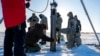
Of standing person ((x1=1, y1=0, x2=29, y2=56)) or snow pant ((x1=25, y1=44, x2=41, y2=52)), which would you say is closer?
standing person ((x1=1, y1=0, x2=29, y2=56))

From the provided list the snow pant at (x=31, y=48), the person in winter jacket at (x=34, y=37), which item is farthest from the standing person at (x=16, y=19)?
the snow pant at (x=31, y=48)

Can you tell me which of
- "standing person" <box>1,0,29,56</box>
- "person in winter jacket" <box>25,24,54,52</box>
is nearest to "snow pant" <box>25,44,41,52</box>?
"person in winter jacket" <box>25,24,54,52</box>

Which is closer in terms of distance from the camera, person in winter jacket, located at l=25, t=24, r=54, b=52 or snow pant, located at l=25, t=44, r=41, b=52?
person in winter jacket, located at l=25, t=24, r=54, b=52

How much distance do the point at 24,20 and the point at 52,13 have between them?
427 cm

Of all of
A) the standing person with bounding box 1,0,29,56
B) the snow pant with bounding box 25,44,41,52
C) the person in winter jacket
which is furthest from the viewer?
the snow pant with bounding box 25,44,41,52

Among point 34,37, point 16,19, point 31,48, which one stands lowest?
point 31,48

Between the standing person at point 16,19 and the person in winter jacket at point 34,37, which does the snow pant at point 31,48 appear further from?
the standing person at point 16,19

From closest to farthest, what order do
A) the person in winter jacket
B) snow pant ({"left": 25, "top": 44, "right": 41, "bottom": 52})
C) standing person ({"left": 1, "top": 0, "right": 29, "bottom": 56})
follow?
1. standing person ({"left": 1, "top": 0, "right": 29, "bottom": 56})
2. the person in winter jacket
3. snow pant ({"left": 25, "top": 44, "right": 41, "bottom": 52})

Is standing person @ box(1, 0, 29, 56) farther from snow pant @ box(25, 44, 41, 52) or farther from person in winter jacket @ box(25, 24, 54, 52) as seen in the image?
snow pant @ box(25, 44, 41, 52)

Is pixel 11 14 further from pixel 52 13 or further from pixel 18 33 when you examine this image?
pixel 52 13

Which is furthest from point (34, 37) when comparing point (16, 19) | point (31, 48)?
point (16, 19)

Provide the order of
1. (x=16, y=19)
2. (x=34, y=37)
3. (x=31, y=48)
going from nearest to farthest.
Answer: (x=16, y=19) → (x=34, y=37) → (x=31, y=48)

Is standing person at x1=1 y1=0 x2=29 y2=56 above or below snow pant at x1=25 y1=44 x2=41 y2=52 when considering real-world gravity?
above

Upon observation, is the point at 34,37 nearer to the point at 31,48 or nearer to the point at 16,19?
the point at 31,48
